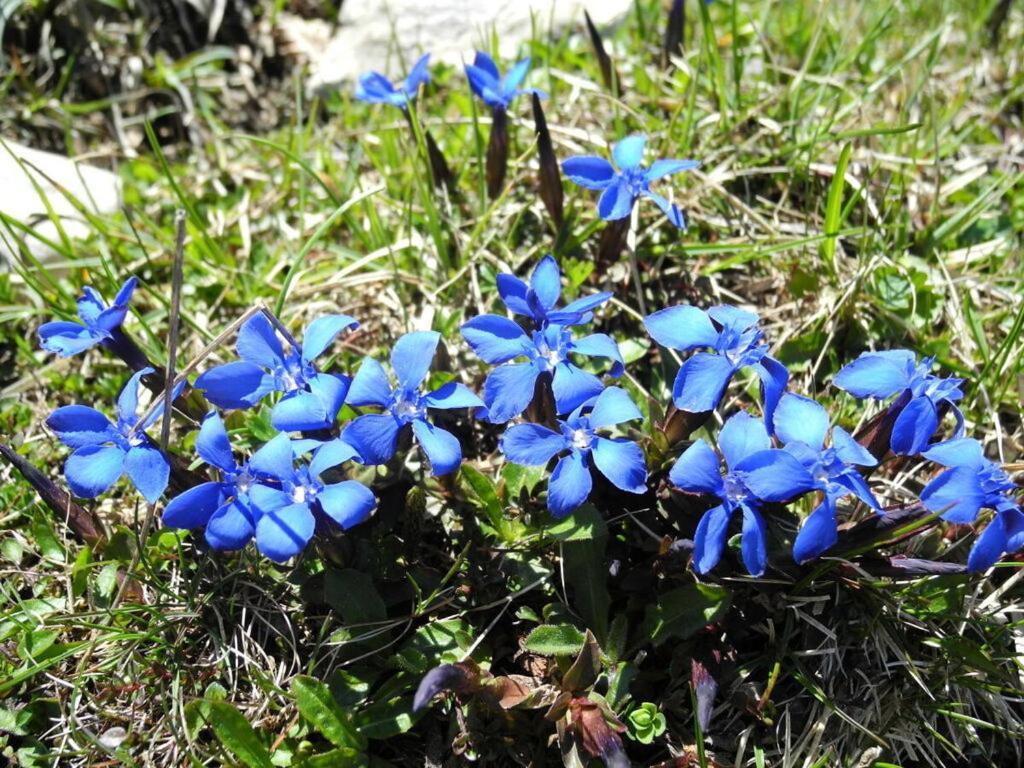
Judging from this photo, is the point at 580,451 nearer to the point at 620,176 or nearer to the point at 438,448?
the point at 438,448

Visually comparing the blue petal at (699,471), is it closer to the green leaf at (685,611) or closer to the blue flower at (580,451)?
the blue flower at (580,451)

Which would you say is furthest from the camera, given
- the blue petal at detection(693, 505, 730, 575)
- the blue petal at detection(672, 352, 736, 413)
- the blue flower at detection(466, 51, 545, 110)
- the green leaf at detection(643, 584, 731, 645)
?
the blue flower at detection(466, 51, 545, 110)

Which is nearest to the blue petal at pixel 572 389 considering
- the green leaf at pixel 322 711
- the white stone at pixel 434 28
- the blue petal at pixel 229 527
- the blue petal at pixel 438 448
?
the blue petal at pixel 438 448

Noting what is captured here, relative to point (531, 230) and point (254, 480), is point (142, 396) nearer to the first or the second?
point (254, 480)

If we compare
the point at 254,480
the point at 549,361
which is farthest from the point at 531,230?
the point at 254,480

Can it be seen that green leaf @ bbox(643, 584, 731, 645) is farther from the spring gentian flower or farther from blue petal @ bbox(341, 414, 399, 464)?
the spring gentian flower

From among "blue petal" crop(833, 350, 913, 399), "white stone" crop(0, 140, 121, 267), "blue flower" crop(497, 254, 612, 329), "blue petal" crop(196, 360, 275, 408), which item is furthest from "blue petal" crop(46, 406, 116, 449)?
"blue petal" crop(833, 350, 913, 399)
